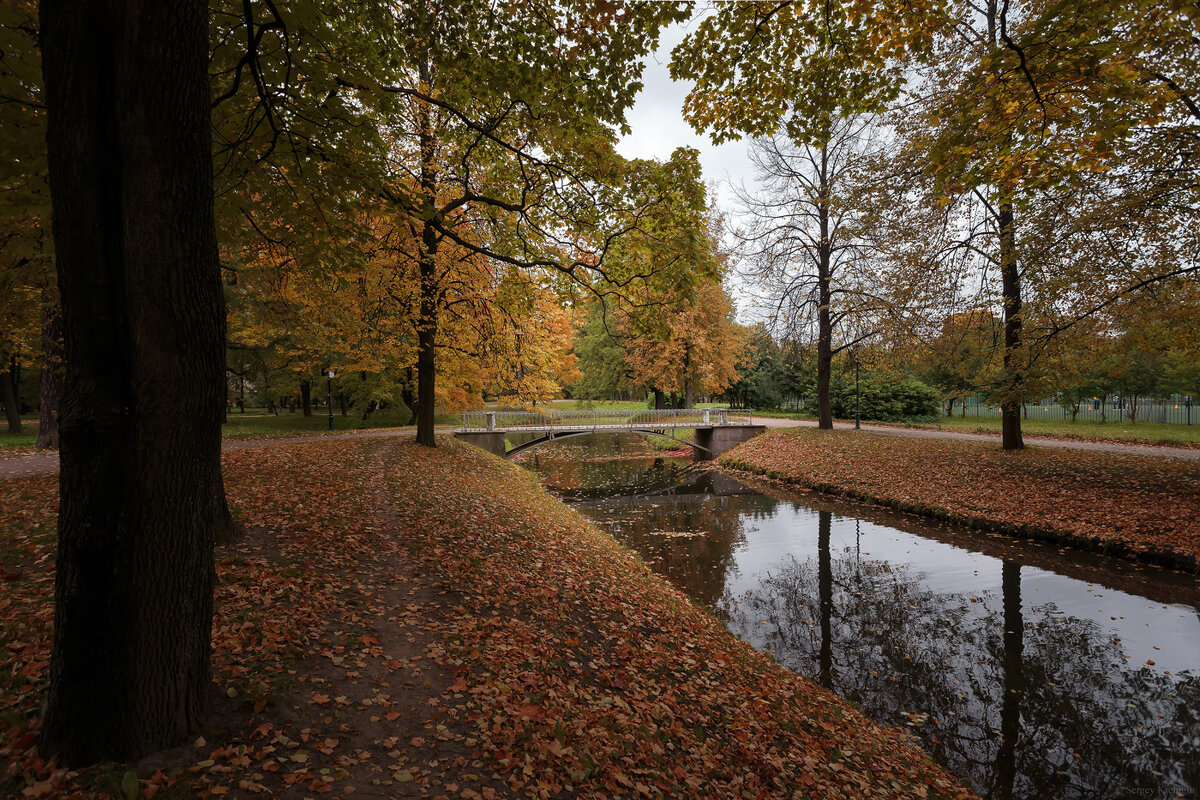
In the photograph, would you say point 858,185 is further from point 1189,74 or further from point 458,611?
point 458,611

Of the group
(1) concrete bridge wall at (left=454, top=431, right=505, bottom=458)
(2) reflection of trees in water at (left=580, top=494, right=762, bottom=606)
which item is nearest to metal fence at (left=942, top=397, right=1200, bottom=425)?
(2) reflection of trees in water at (left=580, top=494, right=762, bottom=606)

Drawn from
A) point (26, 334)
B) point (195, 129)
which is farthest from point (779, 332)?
point (26, 334)

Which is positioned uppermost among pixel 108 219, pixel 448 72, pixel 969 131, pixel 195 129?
pixel 448 72

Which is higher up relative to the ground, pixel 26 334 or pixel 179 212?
pixel 26 334

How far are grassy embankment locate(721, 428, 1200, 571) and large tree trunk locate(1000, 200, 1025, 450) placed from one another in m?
0.91

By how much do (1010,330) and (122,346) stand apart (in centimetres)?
1856

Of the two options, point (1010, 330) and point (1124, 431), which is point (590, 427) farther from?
point (1124, 431)

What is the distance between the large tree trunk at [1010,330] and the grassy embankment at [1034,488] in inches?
35.9

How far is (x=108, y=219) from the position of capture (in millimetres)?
2584

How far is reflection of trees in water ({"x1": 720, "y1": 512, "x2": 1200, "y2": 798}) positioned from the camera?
4.89 metres

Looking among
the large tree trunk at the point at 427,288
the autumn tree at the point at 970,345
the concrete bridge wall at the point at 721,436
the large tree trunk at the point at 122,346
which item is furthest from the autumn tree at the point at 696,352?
the large tree trunk at the point at 122,346

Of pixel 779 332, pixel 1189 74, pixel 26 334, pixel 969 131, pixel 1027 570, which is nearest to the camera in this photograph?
pixel 969 131

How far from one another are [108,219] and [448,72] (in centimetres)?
481

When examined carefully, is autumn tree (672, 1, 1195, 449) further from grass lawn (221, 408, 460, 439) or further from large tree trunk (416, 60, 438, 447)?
grass lawn (221, 408, 460, 439)
